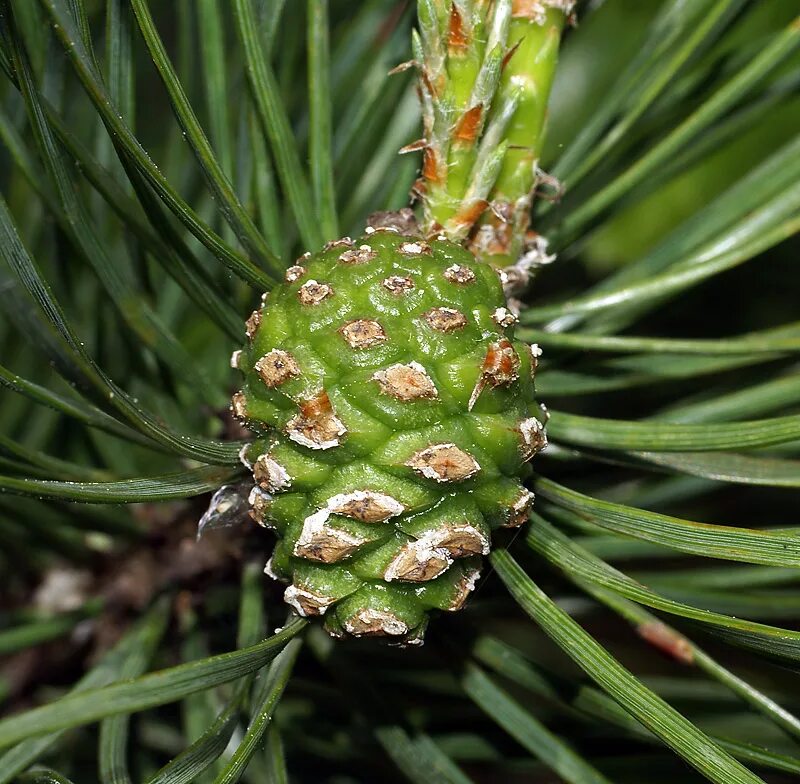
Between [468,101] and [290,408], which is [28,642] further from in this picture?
[468,101]

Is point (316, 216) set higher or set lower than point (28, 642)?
higher

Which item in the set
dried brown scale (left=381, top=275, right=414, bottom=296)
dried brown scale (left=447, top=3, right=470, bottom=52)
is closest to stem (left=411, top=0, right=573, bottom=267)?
dried brown scale (left=447, top=3, right=470, bottom=52)

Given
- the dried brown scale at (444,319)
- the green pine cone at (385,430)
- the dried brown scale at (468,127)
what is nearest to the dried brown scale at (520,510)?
the green pine cone at (385,430)

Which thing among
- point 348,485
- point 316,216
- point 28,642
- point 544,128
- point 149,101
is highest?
point 149,101

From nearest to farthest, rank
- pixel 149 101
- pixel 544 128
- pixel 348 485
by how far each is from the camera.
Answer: pixel 348 485
pixel 544 128
pixel 149 101

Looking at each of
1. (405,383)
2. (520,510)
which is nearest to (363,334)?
(405,383)

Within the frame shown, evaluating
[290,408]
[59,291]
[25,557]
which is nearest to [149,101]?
[59,291]

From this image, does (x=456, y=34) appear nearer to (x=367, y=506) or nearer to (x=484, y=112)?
(x=484, y=112)
